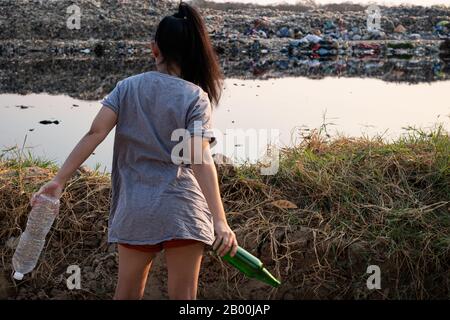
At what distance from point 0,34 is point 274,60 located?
6284 millimetres

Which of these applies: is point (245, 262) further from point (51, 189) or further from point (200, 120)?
point (51, 189)

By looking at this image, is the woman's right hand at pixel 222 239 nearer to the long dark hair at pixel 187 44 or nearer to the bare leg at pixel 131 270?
the bare leg at pixel 131 270

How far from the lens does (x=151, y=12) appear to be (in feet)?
62.8

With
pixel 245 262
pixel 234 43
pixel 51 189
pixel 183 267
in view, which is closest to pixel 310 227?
pixel 245 262

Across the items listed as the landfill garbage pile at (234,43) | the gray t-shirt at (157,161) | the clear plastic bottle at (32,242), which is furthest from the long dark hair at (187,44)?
the landfill garbage pile at (234,43)

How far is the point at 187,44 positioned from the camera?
8.46 ft

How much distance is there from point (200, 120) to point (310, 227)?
1.48 meters

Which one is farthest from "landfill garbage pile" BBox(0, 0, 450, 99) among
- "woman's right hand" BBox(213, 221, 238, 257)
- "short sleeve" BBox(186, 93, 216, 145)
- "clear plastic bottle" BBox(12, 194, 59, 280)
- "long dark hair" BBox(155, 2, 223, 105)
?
"woman's right hand" BBox(213, 221, 238, 257)

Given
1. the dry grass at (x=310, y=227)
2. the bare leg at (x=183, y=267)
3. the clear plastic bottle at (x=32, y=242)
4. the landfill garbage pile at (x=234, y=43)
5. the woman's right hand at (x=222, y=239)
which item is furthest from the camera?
the landfill garbage pile at (x=234, y=43)

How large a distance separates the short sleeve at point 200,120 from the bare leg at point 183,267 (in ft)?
1.15

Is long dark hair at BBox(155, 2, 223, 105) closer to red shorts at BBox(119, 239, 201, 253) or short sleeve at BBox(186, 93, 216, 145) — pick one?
short sleeve at BBox(186, 93, 216, 145)

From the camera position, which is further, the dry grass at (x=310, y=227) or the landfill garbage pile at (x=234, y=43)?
the landfill garbage pile at (x=234, y=43)

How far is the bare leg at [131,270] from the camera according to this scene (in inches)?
101
